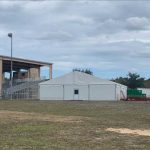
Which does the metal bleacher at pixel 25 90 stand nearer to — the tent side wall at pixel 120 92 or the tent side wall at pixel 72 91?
the tent side wall at pixel 72 91

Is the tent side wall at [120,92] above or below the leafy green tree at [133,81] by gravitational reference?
below

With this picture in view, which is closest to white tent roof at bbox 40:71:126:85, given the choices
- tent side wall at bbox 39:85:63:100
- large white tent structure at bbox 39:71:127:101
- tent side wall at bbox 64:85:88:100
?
large white tent structure at bbox 39:71:127:101

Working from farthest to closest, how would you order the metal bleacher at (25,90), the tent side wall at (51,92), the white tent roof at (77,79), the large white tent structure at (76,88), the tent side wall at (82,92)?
1. the metal bleacher at (25,90)
2. the tent side wall at (51,92)
3. the white tent roof at (77,79)
4. the large white tent structure at (76,88)
5. the tent side wall at (82,92)

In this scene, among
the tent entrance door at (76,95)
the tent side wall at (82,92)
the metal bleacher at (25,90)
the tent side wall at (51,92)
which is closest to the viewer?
the tent side wall at (82,92)

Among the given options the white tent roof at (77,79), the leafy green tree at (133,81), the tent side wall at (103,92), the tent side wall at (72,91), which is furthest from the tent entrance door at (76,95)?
the leafy green tree at (133,81)

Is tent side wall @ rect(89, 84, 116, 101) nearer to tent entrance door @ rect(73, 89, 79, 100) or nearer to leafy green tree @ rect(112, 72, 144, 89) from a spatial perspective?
tent entrance door @ rect(73, 89, 79, 100)

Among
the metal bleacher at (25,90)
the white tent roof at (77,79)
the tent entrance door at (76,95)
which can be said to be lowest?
the tent entrance door at (76,95)

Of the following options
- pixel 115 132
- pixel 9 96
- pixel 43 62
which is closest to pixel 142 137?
pixel 115 132

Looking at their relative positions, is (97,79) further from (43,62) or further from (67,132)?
(67,132)

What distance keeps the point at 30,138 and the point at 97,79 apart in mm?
71965

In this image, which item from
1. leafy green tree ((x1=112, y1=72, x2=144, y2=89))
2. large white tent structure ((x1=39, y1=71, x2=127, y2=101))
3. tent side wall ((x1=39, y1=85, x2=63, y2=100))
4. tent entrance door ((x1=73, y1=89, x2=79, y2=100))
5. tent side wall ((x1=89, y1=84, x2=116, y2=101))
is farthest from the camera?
leafy green tree ((x1=112, y1=72, x2=144, y2=89))

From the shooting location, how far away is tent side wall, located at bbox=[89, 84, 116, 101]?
85000 millimetres

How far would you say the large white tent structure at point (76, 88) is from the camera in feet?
283

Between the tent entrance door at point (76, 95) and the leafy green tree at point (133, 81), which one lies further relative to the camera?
the leafy green tree at point (133, 81)
